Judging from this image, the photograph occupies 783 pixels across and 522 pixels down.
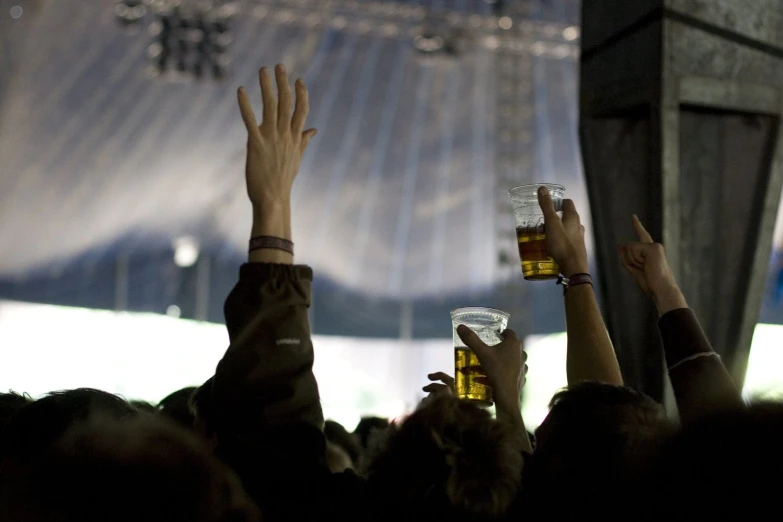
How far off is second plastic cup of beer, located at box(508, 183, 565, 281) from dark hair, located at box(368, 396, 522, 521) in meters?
0.48

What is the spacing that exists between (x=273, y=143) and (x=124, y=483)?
1.91 ft

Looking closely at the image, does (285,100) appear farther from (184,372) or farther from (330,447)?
(184,372)

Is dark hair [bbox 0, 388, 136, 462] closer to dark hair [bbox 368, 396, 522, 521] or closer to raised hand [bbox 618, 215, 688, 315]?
dark hair [bbox 368, 396, 522, 521]

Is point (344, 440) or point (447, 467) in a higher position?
point (447, 467)

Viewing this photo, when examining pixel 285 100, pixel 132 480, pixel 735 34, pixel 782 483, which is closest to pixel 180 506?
pixel 132 480

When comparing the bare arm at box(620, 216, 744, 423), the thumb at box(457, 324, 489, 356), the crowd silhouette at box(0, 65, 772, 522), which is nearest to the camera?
the crowd silhouette at box(0, 65, 772, 522)

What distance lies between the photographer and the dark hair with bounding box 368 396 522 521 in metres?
0.86

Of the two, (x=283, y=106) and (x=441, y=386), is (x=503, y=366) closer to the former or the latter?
(x=441, y=386)

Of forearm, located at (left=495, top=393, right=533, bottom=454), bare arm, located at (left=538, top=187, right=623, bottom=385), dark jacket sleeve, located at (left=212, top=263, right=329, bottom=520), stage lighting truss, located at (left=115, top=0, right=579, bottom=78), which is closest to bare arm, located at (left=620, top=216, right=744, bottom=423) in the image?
bare arm, located at (left=538, top=187, right=623, bottom=385)

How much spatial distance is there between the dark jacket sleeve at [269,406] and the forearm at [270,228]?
47mm

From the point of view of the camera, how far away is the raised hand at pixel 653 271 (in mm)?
1282

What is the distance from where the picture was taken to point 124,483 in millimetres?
664

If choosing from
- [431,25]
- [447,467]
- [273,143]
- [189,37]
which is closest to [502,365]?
[447,467]

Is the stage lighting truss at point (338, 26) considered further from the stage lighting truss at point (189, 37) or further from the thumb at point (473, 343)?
the thumb at point (473, 343)
